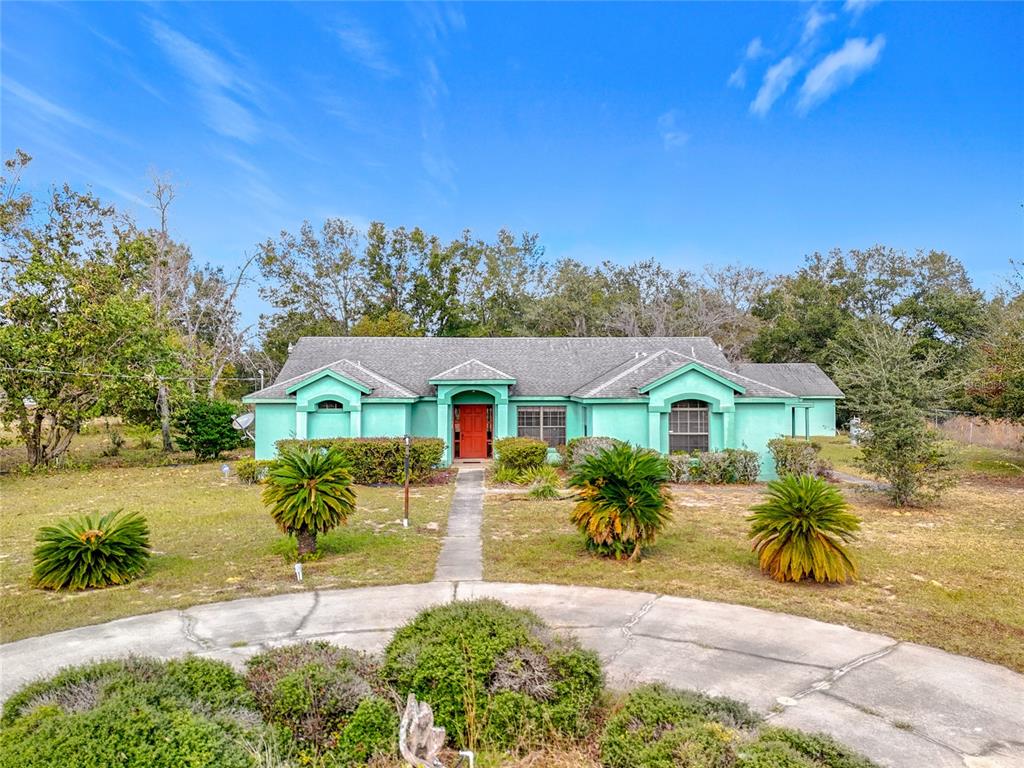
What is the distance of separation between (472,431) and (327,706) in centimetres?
1828

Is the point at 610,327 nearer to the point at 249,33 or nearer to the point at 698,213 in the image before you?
the point at 698,213

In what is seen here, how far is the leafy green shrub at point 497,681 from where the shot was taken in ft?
13.9

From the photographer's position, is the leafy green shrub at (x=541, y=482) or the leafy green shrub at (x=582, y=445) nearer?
the leafy green shrub at (x=541, y=482)

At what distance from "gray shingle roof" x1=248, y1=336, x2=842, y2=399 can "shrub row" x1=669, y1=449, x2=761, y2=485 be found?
8.17 feet

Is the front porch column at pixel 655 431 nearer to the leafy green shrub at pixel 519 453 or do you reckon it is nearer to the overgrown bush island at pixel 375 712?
the leafy green shrub at pixel 519 453

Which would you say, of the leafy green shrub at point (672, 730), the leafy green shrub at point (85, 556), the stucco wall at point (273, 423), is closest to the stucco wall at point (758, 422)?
the stucco wall at point (273, 423)

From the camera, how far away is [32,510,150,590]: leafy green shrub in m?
8.20

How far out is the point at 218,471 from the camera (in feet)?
67.2

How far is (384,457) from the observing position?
57.6 ft

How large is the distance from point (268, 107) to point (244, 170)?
1.99m

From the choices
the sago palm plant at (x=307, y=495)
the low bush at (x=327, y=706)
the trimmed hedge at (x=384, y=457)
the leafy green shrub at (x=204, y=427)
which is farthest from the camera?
the leafy green shrub at (x=204, y=427)

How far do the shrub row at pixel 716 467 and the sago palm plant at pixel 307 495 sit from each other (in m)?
11.5

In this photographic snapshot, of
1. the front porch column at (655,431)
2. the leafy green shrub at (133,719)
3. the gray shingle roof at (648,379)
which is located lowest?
the leafy green shrub at (133,719)

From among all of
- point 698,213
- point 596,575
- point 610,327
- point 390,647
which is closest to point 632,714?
point 390,647
